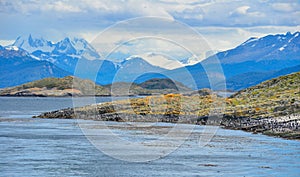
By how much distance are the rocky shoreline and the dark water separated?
6781mm

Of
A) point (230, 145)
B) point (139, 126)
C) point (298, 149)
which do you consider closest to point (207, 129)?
point (139, 126)

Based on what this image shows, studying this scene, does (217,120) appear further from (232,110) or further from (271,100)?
(271,100)

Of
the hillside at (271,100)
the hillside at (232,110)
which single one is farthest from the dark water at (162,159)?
the hillside at (271,100)

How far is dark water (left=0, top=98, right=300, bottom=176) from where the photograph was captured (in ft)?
225

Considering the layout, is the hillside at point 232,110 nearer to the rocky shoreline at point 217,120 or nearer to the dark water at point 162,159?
the rocky shoreline at point 217,120

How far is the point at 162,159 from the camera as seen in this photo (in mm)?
79688

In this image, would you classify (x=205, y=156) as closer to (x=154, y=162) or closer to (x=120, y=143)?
(x=154, y=162)

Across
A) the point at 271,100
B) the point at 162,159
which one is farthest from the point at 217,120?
the point at 162,159

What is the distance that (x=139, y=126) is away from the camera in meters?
132

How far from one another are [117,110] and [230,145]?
76.5m

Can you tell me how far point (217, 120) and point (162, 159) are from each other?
62788mm

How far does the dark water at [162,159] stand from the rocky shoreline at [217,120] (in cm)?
678

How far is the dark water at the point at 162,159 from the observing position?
68.6 m

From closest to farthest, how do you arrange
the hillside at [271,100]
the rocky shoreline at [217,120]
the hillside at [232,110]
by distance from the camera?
the rocky shoreline at [217,120], the hillside at [232,110], the hillside at [271,100]
